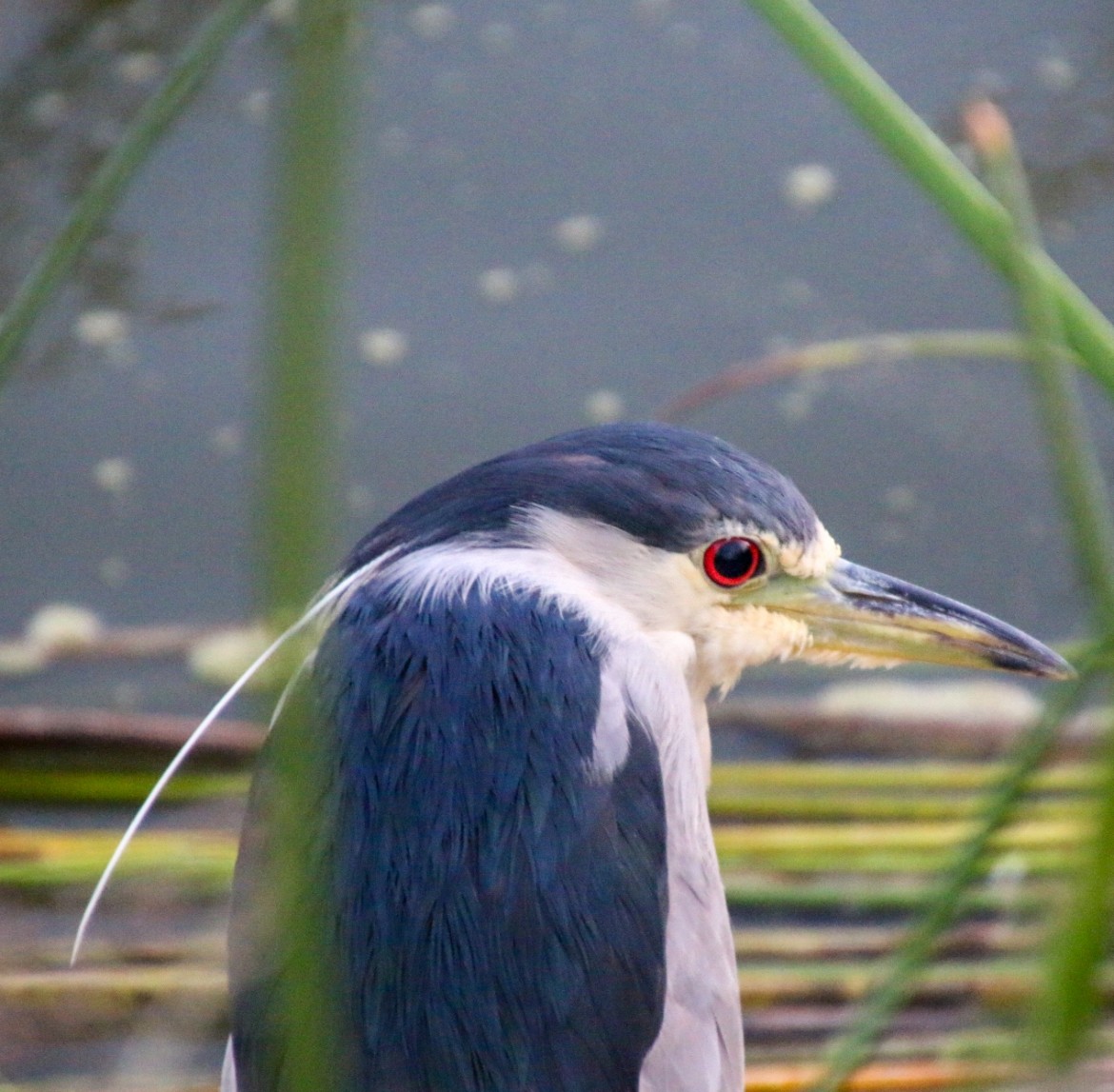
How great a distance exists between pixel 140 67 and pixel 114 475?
0.95 metres

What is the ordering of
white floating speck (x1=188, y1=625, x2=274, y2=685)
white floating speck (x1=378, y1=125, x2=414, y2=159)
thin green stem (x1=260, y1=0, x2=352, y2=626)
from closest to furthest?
thin green stem (x1=260, y1=0, x2=352, y2=626) → white floating speck (x1=188, y1=625, x2=274, y2=685) → white floating speck (x1=378, y1=125, x2=414, y2=159)

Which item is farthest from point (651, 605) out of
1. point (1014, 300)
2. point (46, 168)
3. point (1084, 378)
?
point (46, 168)

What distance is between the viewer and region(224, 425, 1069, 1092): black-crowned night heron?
1.06 meters

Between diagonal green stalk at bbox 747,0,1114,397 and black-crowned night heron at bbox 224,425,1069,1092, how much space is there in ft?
1.71

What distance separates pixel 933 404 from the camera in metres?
2.71

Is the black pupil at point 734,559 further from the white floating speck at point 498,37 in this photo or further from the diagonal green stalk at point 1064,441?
the white floating speck at point 498,37

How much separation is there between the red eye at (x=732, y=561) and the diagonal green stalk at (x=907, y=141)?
0.62 metres

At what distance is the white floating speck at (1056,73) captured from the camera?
3033 mm

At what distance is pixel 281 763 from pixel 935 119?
271 cm

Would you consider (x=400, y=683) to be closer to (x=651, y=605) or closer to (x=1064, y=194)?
(x=651, y=605)

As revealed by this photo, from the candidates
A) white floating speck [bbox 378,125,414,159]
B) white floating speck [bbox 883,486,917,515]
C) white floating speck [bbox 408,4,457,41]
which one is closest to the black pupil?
white floating speck [bbox 883,486,917,515]

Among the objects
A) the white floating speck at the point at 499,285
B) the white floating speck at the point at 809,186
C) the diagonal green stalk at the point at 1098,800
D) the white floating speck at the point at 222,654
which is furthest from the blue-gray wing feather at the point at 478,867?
the white floating speck at the point at 809,186

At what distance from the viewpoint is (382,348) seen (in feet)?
8.89

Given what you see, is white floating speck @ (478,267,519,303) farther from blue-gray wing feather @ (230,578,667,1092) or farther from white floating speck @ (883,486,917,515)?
blue-gray wing feather @ (230,578,667,1092)
